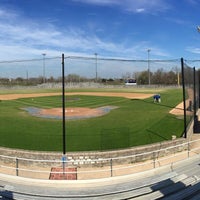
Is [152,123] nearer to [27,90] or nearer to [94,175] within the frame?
[94,175]

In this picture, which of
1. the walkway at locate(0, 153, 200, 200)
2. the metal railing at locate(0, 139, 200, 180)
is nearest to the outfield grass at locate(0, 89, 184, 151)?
the metal railing at locate(0, 139, 200, 180)

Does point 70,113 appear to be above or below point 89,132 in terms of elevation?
above

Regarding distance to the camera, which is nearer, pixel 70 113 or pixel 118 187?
pixel 118 187

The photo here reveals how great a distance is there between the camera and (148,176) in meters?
10.4

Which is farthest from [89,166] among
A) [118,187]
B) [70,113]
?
[70,113]

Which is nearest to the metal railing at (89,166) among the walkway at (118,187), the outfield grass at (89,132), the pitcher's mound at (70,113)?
the walkway at (118,187)

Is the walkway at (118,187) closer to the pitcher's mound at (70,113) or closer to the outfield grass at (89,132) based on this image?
the outfield grass at (89,132)

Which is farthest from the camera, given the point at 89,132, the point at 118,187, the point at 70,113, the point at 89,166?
the point at 70,113

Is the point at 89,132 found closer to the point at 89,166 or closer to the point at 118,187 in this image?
the point at 89,166

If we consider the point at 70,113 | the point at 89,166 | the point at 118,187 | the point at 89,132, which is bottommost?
the point at 89,166

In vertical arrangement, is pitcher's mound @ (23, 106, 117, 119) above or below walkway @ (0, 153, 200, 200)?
above

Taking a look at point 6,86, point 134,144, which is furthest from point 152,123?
point 6,86

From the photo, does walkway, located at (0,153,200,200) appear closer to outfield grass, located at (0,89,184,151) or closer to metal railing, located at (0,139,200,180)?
metal railing, located at (0,139,200,180)

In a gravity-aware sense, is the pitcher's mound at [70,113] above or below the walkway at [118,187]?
above
